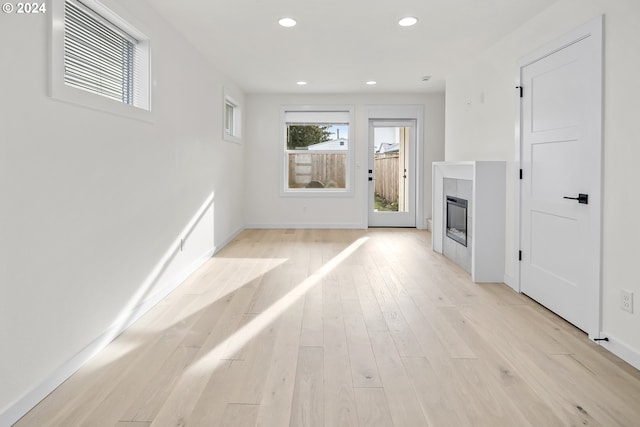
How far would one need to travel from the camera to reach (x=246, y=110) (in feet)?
23.4

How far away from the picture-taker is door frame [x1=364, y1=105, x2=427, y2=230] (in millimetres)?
7188

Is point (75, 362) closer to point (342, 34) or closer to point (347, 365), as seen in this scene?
point (347, 365)

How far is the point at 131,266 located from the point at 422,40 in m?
3.36

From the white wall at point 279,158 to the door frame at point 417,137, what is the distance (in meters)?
0.04

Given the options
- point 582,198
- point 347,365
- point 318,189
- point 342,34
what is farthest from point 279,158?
point 347,365

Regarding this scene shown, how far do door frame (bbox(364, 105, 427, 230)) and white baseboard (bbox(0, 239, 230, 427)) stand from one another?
433 centimetres

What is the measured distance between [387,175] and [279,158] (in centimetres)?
196

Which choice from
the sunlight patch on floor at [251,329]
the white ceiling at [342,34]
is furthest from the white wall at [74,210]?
the sunlight patch on floor at [251,329]

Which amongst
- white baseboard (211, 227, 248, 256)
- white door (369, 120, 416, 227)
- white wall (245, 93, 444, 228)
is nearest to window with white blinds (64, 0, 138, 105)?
white baseboard (211, 227, 248, 256)

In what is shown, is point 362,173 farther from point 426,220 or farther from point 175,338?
point 175,338

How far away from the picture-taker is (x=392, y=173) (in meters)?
7.45

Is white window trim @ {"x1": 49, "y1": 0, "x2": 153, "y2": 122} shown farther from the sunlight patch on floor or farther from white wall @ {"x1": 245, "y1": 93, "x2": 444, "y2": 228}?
white wall @ {"x1": 245, "y1": 93, "x2": 444, "y2": 228}

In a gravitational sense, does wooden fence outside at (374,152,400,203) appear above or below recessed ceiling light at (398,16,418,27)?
below

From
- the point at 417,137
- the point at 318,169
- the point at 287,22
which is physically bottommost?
the point at 318,169
